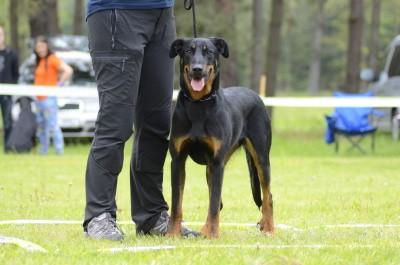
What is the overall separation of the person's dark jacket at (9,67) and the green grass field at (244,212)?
191cm

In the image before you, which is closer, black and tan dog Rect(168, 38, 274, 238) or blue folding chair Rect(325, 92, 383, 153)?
black and tan dog Rect(168, 38, 274, 238)

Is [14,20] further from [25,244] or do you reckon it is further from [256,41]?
[25,244]

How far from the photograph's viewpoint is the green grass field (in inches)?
185

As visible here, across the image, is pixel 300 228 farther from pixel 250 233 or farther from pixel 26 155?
pixel 26 155

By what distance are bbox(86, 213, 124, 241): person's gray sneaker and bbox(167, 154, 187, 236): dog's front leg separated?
1.18 feet

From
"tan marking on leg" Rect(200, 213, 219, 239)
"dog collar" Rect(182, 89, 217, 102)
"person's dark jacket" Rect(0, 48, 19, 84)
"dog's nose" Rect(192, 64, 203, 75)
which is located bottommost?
"person's dark jacket" Rect(0, 48, 19, 84)

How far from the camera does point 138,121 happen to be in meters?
5.82

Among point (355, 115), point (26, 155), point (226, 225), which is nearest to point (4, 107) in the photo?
point (26, 155)

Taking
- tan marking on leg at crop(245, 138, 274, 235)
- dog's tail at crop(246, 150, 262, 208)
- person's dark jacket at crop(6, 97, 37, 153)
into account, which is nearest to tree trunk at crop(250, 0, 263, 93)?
person's dark jacket at crop(6, 97, 37, 153)

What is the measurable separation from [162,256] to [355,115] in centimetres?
1173

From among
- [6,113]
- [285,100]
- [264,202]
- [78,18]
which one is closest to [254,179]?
[264,202]

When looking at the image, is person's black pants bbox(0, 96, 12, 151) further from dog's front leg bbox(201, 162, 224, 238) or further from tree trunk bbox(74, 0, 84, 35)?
tree trunk bbox(74, 0, 84, 35)

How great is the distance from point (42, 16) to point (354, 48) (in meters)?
8.10

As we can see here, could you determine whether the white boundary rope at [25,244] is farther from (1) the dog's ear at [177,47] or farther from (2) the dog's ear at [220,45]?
(2) the dog's ear at [220,45]
